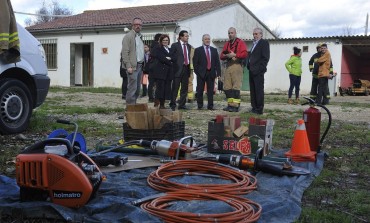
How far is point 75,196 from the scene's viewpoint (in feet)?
10.3

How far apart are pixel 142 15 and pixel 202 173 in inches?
948

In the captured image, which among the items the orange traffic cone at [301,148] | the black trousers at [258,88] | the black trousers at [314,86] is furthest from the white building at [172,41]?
the orange traffic cone at [301,148]

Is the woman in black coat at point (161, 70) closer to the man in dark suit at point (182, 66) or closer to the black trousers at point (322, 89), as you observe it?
the man in dark suit at point (182, 66)

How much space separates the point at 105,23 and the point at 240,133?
2214cm

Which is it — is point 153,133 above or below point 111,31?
below

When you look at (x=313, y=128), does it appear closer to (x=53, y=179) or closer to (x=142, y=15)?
(x=53, y=179)

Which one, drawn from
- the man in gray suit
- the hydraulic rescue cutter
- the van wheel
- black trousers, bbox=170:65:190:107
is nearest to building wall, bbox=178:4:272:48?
black trousers, bbox=170:65:190:107

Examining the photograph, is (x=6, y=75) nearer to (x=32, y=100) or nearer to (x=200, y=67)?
(x=32, y=100)

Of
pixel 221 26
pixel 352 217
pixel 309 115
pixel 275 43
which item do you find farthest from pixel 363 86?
pixel 352 217

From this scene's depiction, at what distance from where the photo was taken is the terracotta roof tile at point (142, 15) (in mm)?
25041

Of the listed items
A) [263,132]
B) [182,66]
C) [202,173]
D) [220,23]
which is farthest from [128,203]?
[220,23]

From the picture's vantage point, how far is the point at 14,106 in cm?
644

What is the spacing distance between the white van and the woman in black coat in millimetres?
3394

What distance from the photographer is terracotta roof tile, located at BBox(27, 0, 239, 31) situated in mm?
25041
